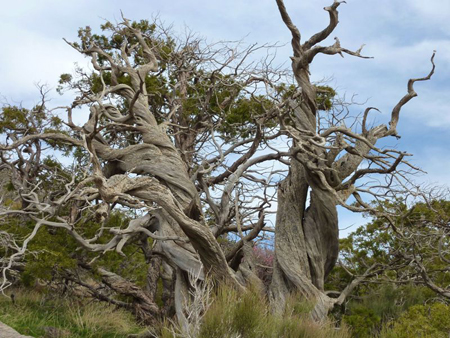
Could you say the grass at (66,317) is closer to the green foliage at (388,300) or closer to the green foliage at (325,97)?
the green foliage at (388,300)

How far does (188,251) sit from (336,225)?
269cm

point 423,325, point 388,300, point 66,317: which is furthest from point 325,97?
point 66,317

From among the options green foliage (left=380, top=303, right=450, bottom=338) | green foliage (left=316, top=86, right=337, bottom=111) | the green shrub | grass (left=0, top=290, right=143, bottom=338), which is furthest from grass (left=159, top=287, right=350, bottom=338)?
green foliage (left=316, top=86, right=337, bottom=111)

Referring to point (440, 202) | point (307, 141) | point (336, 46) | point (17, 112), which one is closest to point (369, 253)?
point (440, 202)

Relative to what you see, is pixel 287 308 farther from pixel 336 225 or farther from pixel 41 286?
pixel 41 286

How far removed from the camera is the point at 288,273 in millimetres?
9078

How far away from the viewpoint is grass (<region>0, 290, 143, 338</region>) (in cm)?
995

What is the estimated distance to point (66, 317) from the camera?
10.8 metres

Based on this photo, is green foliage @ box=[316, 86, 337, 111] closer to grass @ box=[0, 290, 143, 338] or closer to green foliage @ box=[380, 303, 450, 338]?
green foliage @ box=[380, 303, 450, 338]

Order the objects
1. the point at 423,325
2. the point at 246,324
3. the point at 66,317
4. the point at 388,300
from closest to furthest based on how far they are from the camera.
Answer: the point at 246,324 < the point at 423,325 < the point at 66,317 < the point at 388,300

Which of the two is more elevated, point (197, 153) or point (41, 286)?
point (197, 153)

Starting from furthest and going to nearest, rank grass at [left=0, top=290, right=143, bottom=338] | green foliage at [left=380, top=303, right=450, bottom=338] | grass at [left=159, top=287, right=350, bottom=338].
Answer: grass at [left=0, top=290, right=143, bottom=338], green foliage at [left=380, top=303, right=450, bottom=338], grass at [left=159, top=287, right=350, bottom=338]

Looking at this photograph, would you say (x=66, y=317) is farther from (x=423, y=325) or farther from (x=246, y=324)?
(x=423, y=325)

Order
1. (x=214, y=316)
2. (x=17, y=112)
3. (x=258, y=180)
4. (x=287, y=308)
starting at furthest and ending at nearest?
(x=17, y=112) < (x=258, y=180) < (x=287, y=308) < (x=214, y=316)
